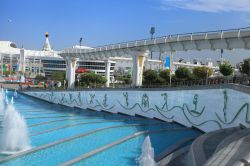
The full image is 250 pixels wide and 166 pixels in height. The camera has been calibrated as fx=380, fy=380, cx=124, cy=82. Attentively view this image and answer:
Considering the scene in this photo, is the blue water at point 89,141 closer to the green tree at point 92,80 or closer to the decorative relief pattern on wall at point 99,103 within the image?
the decorative relief pattern on wall at point 99,103

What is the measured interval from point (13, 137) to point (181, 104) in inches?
522

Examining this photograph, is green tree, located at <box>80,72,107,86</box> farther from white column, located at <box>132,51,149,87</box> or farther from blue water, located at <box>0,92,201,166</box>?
blue water, located at <box>0,92,201,166</box>

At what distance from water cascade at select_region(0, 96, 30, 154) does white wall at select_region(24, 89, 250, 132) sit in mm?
11410

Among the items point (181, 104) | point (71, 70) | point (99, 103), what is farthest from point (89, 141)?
point (71, 70)

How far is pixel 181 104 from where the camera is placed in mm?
28547

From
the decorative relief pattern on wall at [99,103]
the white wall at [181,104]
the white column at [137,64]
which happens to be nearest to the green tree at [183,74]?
the white column at [137,64]

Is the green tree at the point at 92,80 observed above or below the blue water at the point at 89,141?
above

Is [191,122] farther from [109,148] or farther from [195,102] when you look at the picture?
[109,148]

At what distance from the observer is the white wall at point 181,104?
71.4ft

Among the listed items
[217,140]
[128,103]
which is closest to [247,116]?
[217,140]

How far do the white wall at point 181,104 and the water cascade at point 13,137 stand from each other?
11.4m

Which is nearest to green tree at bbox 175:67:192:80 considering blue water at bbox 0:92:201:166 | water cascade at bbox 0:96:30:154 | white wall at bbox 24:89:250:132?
white wall at bbox 24:89:250:132

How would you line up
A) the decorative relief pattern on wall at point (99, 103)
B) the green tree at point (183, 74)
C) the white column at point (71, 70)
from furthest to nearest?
the green tree at point (183, 74) < the white column at point (71, 70) < the decorative relief pattern on wall at point (99, 103)

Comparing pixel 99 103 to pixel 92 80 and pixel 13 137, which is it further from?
pixel 92 80
